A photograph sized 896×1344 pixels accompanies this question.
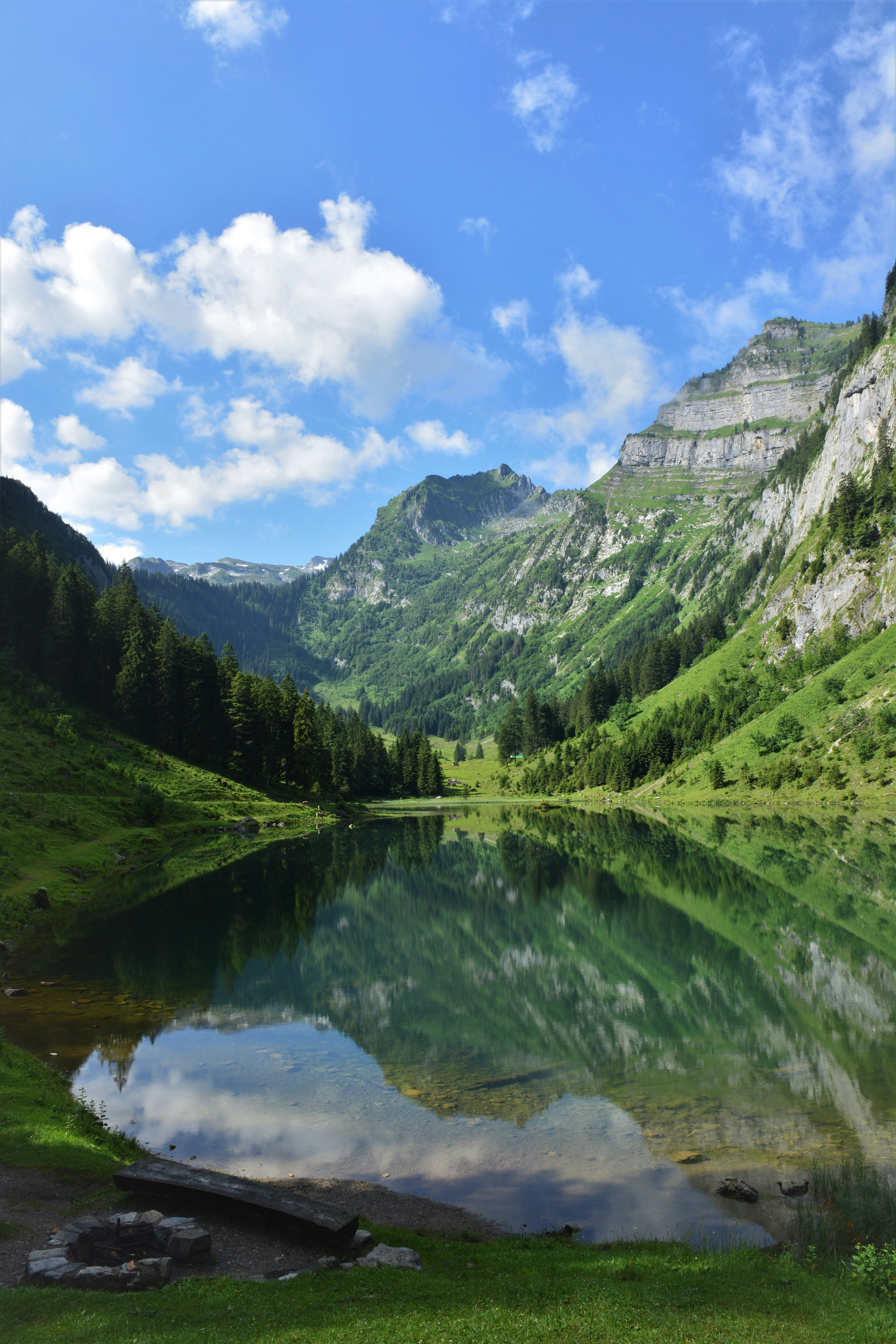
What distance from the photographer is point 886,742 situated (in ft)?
345

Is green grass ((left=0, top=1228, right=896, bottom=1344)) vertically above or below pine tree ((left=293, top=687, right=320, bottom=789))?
below

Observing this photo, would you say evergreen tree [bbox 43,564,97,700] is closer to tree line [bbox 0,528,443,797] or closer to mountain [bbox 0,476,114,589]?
tree line [bbox 0,528,443,797]

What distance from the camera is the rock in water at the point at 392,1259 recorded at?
462 inches

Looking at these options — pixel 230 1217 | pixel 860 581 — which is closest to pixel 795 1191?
pixel 230 1217

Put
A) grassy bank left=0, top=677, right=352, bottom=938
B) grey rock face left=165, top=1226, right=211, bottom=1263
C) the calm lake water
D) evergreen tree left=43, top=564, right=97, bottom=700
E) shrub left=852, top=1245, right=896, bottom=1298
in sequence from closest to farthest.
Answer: shrub left=852, top=1245, right=896, bottom=1298
grey rock face left=165, top=1226, right=211, bottom=1263
the calm lake water
grassy bank left=0, top=677, right=352, bottom=938
evergreen tree left=43, top=564, right=97, bottom=700

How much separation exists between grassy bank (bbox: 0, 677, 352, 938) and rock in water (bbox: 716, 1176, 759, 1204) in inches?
1514

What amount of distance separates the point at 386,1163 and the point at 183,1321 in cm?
908

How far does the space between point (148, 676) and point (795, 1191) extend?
103 m

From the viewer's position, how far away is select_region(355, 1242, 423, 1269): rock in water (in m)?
11.7

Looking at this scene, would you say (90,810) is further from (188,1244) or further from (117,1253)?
(188,1244)

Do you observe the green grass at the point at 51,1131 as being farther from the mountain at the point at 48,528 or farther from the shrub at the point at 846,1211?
the mountain at the point at 48,528

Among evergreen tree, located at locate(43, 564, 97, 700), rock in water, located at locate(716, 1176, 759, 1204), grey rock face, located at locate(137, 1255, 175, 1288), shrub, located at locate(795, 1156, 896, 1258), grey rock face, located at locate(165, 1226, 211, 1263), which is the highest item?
evergreen tree, located at locate(43, 564, 97, 700)

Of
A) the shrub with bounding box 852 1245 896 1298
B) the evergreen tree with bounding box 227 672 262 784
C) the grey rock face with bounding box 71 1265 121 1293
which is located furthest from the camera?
A: the evergreen tree with bounding box 227 672 262 784

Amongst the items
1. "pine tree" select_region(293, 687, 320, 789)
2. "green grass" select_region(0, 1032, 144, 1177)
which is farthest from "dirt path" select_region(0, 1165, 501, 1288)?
"pine tree" select_region(293, 687, 320, 789)
